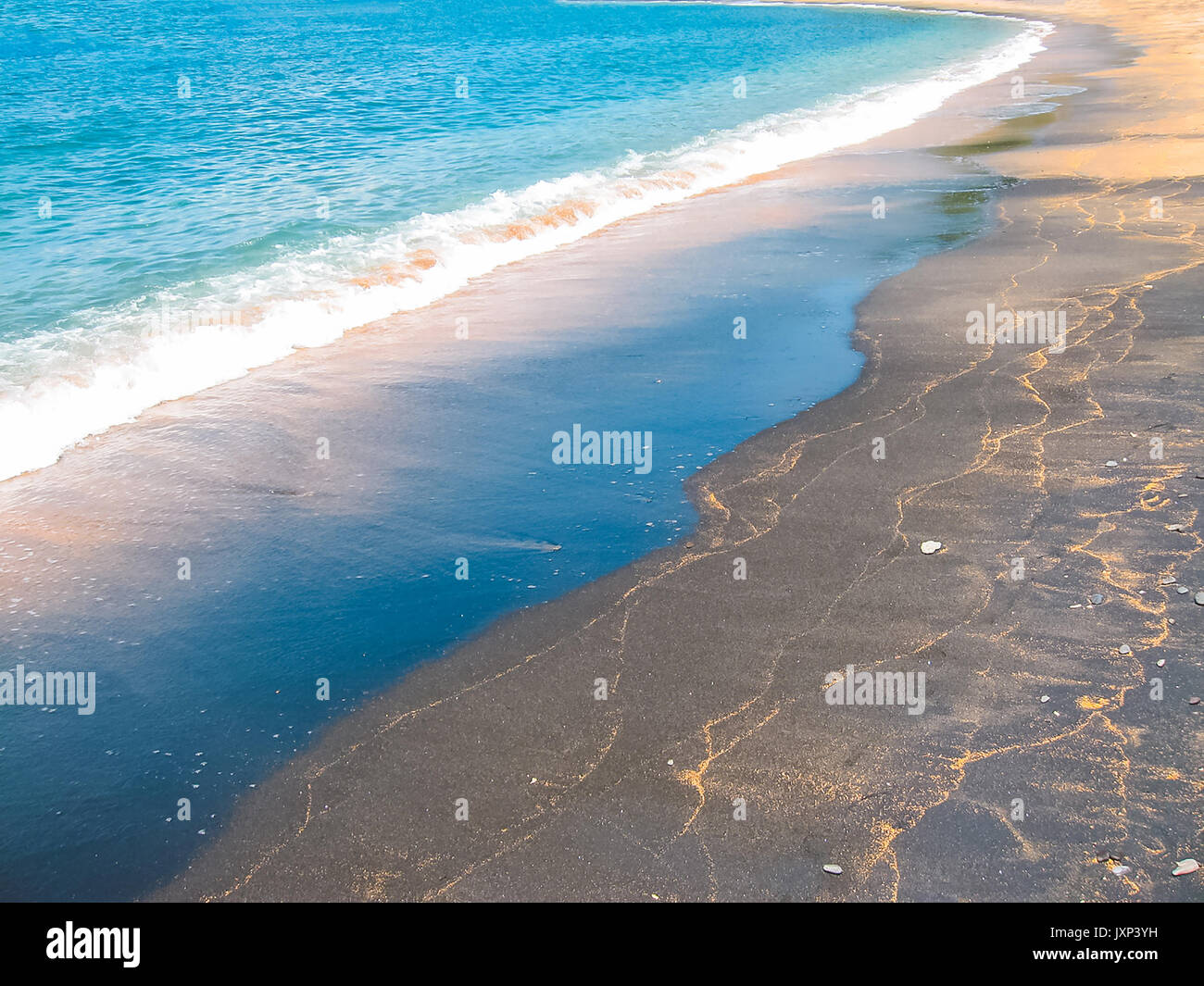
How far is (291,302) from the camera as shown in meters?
12.2

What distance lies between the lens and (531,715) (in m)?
5.10

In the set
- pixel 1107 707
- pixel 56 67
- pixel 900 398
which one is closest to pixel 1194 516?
pixel 1107 707

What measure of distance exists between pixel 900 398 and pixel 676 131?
18003 mm

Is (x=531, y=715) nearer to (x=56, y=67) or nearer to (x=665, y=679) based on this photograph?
(x=665, y=679)

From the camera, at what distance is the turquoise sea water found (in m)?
5.22

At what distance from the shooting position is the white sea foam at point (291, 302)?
31.5 ft
